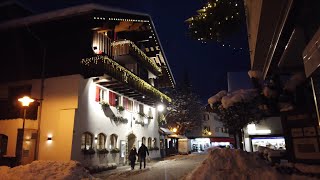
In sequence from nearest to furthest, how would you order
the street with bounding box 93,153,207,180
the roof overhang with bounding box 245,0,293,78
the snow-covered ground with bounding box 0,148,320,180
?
the roof overhang with bounding box 245,0,293,78, the snow-covered ground with bounding box 0,148,320,180, the street with bounding box 93,153,207,180

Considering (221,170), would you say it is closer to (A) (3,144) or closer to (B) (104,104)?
(B) (104,104)

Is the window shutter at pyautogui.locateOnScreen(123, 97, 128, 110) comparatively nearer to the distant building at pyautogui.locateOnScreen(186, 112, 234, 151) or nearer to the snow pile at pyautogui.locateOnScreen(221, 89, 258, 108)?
the snow pile at pyautogui.locateOnScreen(221, 89, 258, 108)

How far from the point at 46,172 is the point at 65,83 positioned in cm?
790

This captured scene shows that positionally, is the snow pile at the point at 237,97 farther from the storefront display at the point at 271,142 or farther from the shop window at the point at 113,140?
the shop window at the point at 113,140

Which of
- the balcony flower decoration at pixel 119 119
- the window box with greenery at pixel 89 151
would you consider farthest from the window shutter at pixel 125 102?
the window box with greenery at pixel 89 151

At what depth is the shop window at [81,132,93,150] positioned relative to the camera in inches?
713

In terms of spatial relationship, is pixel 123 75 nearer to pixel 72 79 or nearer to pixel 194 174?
pixel 72 79

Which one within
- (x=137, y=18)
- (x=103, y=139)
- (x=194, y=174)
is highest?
(x=137, y=18)

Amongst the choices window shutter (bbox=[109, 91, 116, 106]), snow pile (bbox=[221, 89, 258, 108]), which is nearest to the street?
snow pile (bbox=[221, 89, 258, 108])

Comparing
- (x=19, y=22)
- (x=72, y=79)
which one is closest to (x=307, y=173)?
(x=72, y=79)

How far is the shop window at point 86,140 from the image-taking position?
59.4ft

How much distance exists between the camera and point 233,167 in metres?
8.75

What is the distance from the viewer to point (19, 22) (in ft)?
63.3

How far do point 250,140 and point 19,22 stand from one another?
60.2 ft
